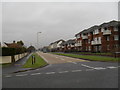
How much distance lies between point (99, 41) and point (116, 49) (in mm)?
16032

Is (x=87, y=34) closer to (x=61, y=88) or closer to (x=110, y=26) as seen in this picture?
(x=110, y=26)

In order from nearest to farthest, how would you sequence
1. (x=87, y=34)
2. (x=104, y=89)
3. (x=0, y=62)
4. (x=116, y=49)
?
(x=104, y=89), (x=0, y=62), (x=116, y=49), (x=87, y=34)

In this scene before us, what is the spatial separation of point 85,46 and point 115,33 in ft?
55.6

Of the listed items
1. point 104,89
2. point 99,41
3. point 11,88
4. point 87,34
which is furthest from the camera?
point 87,34

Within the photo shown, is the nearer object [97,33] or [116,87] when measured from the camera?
[116,87]

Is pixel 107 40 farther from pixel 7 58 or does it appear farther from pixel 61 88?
pixel 61 88

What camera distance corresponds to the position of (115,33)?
34656mm

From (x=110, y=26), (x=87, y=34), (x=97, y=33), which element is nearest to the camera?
(x=110, y=26)

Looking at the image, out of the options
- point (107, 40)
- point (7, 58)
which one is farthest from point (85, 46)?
point (7, 58)

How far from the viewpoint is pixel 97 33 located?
39.8 meters

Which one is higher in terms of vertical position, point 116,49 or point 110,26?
point 110,26

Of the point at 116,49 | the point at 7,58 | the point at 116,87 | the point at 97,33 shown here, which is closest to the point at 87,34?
the point at 97,33

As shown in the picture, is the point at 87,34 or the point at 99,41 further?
the point at 87,34

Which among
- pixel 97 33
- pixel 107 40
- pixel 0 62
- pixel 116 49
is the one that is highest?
pixel 97 33
